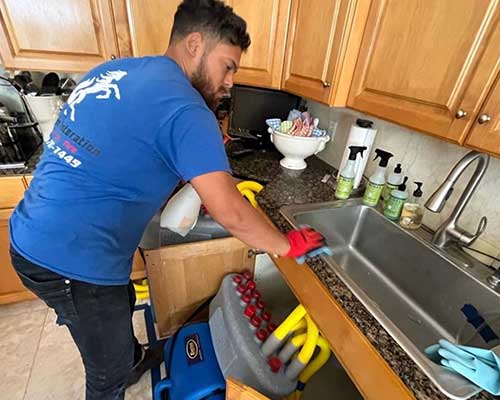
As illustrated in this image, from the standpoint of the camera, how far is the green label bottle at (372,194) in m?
1.10

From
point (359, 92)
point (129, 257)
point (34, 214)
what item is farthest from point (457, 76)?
point (34, 214)

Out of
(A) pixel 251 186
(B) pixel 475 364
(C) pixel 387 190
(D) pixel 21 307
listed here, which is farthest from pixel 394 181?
(D) pixel 21 307

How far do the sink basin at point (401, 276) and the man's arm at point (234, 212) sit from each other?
8.0 inches

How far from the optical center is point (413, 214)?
3.33 ft

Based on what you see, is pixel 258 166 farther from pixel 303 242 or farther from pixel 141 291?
pixel 141 291

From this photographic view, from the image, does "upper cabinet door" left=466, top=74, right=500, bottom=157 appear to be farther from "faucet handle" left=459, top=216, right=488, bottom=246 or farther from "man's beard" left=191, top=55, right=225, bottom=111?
"man's beard" left=191, top=55, right=225, bottom=111

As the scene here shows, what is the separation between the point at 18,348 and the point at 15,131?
1.13m

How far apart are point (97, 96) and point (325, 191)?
949 millimetres

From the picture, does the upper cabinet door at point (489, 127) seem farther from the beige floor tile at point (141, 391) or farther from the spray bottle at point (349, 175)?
the beige floor tile at point (141, 391)

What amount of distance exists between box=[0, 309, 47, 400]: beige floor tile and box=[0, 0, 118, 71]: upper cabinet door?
1.36 metres

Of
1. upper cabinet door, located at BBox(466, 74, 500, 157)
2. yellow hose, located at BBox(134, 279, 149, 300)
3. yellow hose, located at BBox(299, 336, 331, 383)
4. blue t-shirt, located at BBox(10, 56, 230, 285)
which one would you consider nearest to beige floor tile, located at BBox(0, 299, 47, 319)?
yellow hose, located at BBox(134, 279, 149, 300)

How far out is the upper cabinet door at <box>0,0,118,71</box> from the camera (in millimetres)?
1164

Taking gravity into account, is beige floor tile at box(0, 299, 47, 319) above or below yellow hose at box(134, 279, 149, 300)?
below

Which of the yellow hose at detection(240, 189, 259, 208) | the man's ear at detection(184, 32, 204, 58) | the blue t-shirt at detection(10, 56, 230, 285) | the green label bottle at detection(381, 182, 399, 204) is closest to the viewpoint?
the blue t-shirt at detection(10, 56, 230, 285)
